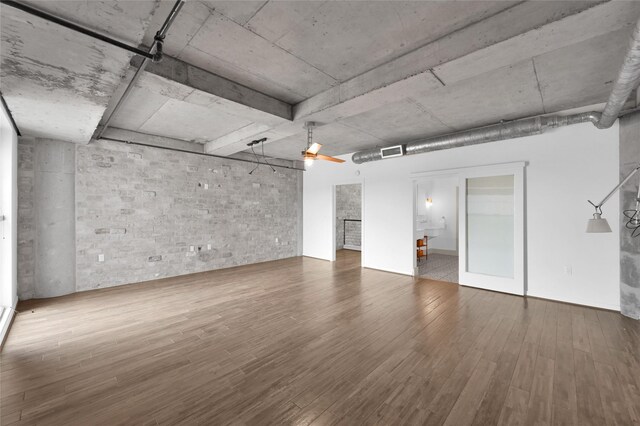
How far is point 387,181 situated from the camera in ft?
20.0

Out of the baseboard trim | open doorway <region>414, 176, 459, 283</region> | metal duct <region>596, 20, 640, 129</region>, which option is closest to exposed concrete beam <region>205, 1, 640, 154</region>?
metal duct <region>596, 20, 640, 129</region>

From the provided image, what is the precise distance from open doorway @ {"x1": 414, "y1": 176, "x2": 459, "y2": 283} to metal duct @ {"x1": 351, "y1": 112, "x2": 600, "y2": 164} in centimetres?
241

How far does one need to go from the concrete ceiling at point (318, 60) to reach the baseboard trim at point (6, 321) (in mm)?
2404

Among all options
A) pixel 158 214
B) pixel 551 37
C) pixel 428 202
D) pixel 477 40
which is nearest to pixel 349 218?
pixel 428 202

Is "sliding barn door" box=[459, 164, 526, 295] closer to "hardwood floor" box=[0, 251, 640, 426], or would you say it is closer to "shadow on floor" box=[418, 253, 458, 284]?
"hardwood floor" box=[0, 251, 640, 426]

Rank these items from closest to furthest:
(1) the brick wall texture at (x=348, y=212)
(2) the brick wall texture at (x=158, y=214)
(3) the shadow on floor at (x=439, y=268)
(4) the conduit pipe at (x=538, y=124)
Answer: (4) the conduit pipe at (x=538, y=124), (2) the brick wall texture at (x=158, y=214), (3) the shadow on floor at (x=439, y=268), (1) the brick wall texture at (x=348, y=212)

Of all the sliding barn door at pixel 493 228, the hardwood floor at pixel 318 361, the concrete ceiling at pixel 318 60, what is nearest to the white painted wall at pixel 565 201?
the sliding barn door at pixel 493 228

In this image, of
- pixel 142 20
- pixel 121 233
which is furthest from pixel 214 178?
pixel 142 20

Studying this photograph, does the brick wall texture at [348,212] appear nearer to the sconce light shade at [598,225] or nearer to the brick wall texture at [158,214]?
the brick wall texture at [158,214]

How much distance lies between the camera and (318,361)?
249 cm

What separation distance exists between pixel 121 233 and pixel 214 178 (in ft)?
6.83

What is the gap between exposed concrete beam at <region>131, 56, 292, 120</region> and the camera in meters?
2.57

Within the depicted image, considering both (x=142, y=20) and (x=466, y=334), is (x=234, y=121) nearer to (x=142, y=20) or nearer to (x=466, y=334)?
(x=142, y=20)

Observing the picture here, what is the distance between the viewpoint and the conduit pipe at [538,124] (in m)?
2.04
